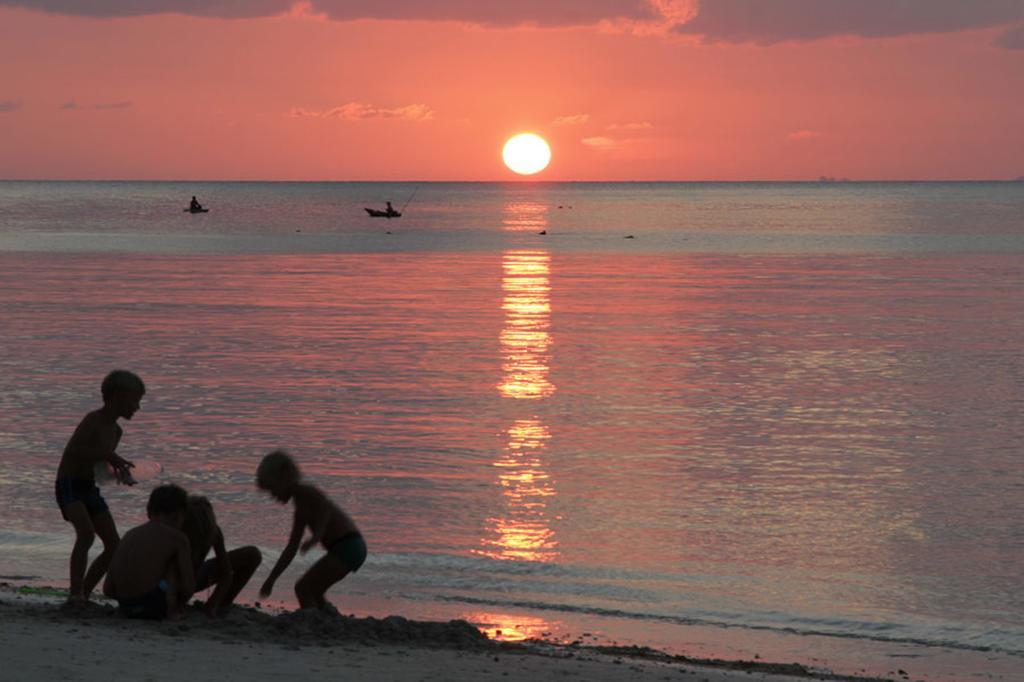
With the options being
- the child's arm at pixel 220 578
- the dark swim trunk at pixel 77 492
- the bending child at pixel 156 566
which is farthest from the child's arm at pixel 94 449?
the child's arm at pixel 220 578

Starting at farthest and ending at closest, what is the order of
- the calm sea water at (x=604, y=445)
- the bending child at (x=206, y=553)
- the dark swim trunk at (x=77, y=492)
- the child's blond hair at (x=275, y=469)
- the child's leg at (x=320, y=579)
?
the calm sea water at (x=604, y=445)
the child's leg at (x=320, y=579)
the dark swim trunk at (x=77, y=492)
the bending child at (x=206, y=553)
the child's blond hair at (x=275, y=469)

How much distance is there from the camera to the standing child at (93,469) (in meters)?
8.88

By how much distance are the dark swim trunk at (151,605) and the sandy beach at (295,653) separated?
90 millimetres

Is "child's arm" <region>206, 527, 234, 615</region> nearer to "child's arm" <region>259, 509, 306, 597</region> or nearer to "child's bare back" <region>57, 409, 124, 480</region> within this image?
"child's arm" <region>259, 509, 306, 597</region>

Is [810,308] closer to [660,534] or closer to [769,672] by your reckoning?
[660,534]

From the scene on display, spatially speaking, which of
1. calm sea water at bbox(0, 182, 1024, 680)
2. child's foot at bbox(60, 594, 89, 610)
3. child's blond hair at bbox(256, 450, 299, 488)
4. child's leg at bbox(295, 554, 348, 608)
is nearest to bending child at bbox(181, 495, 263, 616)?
child's leg at bbox(295, 554, 348, 608)

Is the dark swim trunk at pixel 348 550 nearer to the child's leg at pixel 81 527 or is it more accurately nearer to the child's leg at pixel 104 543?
the child's leg at pixel 104 543

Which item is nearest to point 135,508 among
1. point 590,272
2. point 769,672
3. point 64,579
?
point 64,579

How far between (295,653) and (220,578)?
1230 mm

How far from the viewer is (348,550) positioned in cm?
935

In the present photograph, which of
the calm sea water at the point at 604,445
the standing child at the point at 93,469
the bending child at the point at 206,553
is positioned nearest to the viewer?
the standing child at the point at 93,469

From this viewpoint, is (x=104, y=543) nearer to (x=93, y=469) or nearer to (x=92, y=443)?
(x=93, y=469)

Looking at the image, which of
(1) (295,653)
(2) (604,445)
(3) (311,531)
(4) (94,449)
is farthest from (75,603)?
(2) (604,445)

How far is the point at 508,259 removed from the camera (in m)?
64.2
